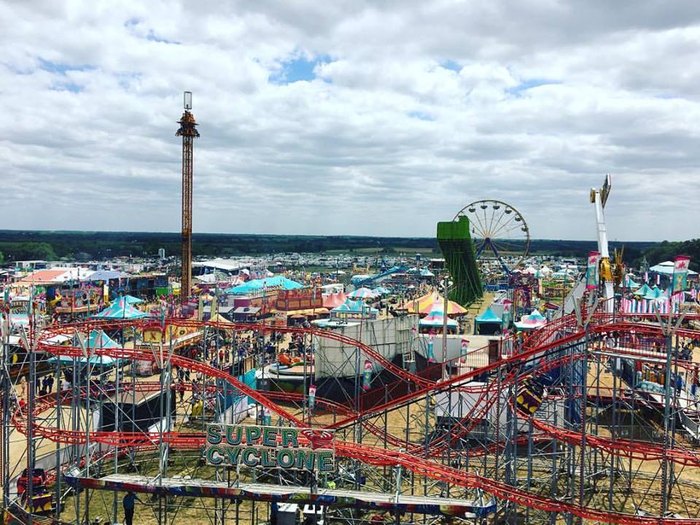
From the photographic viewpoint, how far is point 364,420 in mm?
22109

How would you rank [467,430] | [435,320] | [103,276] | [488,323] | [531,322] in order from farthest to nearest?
[103,276] < [488,323] < [531,322] < [435,320] < [467,430]

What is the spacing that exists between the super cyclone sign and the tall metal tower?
42.2 metres

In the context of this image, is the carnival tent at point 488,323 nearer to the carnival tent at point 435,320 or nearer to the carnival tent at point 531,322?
the carnival tent at point 531,322

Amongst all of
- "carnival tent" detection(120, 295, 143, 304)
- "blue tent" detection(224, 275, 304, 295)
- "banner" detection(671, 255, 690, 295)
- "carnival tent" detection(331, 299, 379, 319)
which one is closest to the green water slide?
"blue tent" detection(224, 275, 304, 295)

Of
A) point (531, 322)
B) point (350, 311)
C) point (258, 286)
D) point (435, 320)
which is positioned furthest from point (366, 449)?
point (258, 286)

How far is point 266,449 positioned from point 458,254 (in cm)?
5550

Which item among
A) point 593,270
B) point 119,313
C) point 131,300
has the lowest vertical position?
point 119,313

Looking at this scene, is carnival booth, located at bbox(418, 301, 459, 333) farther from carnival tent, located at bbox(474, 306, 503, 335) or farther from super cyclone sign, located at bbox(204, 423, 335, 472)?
super cyclone sign, located at bbox(204, 423, 335, 472)

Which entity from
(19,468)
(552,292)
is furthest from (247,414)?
(552,292)

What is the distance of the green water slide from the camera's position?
6769cm

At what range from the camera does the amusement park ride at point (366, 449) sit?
1501 cm

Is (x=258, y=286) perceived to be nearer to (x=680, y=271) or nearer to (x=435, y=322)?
(x=435, y=322)

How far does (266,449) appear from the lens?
14.8m

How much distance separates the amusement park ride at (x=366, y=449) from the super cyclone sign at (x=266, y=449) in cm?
3
